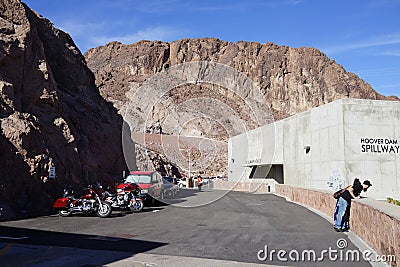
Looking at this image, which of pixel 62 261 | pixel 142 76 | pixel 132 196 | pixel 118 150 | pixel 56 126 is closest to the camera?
pixel 62 261

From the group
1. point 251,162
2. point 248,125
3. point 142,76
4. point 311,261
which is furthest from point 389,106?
point 142,76

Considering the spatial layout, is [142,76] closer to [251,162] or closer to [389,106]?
[251,162]

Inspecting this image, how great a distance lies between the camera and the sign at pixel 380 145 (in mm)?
28672

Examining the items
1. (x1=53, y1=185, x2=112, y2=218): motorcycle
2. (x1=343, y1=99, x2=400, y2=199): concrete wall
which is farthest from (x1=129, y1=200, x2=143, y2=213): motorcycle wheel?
(x1=343, y1=99, x2=400, y2=199): concrete wall

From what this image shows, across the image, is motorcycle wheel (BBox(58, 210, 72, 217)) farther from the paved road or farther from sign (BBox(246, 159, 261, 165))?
sign (BBox(246, 159, 261, 165))

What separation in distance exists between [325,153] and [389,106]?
17.8 ft

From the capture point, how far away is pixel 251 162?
154 feet

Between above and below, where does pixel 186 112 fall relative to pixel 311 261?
above

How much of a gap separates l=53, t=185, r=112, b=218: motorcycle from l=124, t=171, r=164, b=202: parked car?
13.6 ft

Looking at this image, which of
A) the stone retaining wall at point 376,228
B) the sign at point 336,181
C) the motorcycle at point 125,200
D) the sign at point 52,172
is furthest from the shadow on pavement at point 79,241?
the sign at point 336,181

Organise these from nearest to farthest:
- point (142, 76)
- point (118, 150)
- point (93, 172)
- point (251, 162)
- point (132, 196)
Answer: point (132, 196)
point (93, 172)
point (118, 150)
point (251, 162)
point (142, 76)

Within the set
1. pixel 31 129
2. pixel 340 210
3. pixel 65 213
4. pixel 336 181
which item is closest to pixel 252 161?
pixel 336 181

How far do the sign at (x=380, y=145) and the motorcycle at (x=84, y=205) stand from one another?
1963cm

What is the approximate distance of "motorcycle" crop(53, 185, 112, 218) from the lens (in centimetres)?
1535
